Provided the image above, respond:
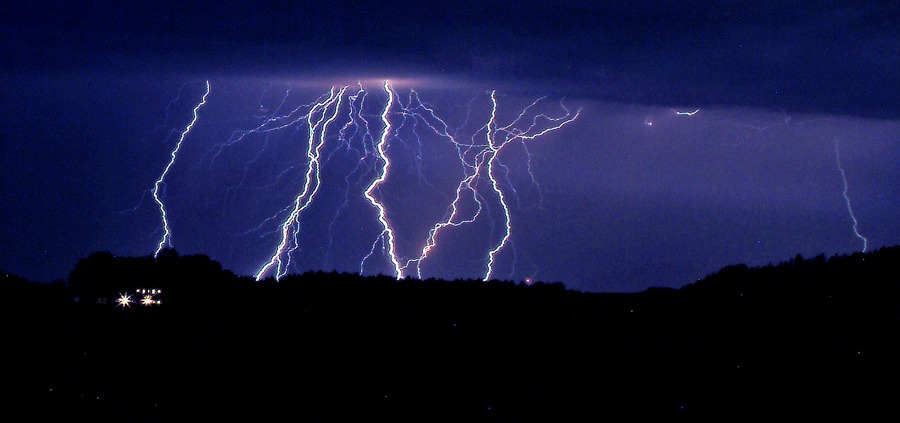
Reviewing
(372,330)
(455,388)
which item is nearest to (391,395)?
(455,388)

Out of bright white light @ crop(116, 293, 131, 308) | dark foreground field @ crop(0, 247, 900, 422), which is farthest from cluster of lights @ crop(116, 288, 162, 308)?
dark foreground field @ crop(0, 247, 900, 422)

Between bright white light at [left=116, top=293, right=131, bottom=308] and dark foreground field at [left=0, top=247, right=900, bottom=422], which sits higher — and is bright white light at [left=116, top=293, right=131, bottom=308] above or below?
above

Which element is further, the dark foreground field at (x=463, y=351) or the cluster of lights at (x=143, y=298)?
the cluster of lights at (x=143, y=298)

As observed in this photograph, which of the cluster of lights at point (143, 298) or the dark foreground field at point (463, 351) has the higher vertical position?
the cluster of lights at point (143, 298)

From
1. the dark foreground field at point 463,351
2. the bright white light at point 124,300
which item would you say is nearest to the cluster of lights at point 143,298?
the bright white light at point 124,300

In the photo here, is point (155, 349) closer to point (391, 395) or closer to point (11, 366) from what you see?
point (11, 366)

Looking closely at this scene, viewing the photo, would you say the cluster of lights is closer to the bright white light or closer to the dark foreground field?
the bright white light

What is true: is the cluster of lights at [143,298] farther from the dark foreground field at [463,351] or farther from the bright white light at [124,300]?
the dark foreground field at [463,351]

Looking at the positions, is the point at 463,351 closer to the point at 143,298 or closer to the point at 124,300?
the point at 143,298
